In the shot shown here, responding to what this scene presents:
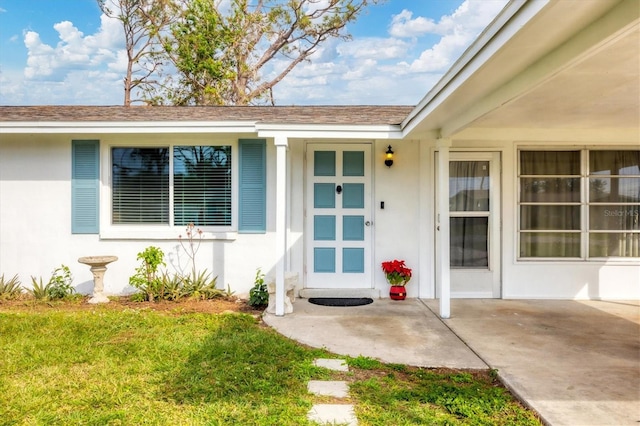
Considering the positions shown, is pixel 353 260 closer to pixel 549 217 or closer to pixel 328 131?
pixel 328 131

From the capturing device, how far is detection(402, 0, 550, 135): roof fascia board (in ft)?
6.88

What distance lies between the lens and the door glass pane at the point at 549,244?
591 cm

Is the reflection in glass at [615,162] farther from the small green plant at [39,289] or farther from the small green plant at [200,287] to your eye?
the small green plant at [39,289]

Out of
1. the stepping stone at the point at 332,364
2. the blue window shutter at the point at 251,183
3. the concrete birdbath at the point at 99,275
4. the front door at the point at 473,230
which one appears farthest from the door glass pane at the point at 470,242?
the concrete birdbath at the point at 99,275

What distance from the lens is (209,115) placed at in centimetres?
623

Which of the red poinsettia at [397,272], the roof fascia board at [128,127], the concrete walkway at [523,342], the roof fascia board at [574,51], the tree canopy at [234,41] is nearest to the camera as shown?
the roof fascia board at [574,51]

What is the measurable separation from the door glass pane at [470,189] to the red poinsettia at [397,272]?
3.66ft

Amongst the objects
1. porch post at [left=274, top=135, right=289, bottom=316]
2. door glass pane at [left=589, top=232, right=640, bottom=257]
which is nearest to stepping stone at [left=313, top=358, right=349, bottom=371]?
porch post at [left=274, top=135, right=289, bottom=316]

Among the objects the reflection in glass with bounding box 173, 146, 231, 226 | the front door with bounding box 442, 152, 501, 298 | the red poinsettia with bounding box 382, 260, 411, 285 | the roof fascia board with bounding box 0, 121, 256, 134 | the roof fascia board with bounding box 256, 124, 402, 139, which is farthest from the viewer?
the reflection in glass with bounding box 173, 146, 231, 226

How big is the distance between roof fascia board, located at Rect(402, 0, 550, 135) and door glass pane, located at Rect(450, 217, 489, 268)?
8.12 ft

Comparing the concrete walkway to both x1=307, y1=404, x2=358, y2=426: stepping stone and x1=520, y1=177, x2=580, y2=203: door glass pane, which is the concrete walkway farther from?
x1=520, y1=177, x2=580, y2=203: door glass pane

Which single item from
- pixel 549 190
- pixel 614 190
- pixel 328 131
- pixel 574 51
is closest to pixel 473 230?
pixel 549 190

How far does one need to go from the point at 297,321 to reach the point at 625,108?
4.09 m

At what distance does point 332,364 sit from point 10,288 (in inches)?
203
